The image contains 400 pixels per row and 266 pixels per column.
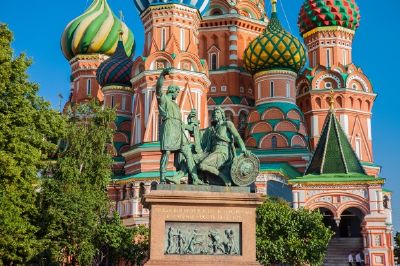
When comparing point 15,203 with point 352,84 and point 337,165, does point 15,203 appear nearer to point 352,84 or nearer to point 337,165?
point 337,165

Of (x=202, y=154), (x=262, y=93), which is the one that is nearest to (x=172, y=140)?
(x=202, y=154)

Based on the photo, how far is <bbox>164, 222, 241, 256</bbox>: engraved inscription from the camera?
1254 cm

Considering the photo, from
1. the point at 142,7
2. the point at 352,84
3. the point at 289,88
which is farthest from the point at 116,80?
the point at 352,84

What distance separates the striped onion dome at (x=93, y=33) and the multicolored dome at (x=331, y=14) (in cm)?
1215

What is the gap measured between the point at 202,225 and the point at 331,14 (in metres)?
25.7

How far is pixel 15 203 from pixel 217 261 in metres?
7.40

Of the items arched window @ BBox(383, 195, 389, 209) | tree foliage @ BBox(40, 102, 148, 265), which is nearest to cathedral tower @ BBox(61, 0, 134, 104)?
tree foliage @ BBox(40, 102, 148, 265)

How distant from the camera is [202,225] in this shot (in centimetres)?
1277

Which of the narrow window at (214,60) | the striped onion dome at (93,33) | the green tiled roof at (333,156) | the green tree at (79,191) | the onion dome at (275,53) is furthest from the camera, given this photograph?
the striped onion dome at (93,33)

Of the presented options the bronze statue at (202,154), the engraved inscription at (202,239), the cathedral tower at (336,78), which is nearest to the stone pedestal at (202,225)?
the engraved inscription at (202,239)

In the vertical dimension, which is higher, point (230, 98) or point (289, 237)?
point (230, 98)

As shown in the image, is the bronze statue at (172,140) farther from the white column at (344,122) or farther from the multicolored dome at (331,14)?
the multicolored dome at (331,14)

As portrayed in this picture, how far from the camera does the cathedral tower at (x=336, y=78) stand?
34.6 m

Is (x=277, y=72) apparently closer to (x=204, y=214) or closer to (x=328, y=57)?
(x=328, y=57)
